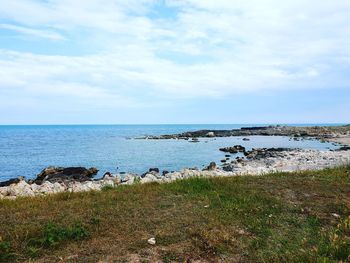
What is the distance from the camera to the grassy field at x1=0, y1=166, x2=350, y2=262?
23.9 ft

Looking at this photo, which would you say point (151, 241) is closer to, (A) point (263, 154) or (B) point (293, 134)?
(A) point (263, 154)

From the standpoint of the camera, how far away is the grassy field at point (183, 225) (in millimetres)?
7277

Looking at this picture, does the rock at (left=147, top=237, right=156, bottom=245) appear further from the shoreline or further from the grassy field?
the shoreline

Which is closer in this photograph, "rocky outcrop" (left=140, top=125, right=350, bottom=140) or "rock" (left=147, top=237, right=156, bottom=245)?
"rock" (left=147, top=237, right=156, bottom=245)

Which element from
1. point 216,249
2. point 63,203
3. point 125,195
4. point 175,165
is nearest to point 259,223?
point 216,249

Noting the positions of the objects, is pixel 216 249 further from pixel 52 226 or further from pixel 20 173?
pixel 20 173

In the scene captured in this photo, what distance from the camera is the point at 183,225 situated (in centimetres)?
890

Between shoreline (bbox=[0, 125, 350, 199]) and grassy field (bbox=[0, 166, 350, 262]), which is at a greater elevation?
grassy field (bbox=[0, 166, 350, 262])

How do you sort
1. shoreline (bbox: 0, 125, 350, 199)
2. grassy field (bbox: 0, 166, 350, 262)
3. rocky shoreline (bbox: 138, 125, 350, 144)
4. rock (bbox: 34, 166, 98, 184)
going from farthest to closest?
1. rocky shoreline (bbox: 138, 125, 350, 144)
2. rock (bbox: 34, 166, 98, 184)
3. shoreline (bbox: 0, 125, 350, 199)
4. grassy field (bbox: 0, 166, 350, 262)

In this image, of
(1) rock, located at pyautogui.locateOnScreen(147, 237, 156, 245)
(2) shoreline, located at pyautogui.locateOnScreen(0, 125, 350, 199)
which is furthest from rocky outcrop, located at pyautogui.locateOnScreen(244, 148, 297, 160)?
(1) rock, located at pyautogui.locateOnScreen(147, 237, 156, 245)

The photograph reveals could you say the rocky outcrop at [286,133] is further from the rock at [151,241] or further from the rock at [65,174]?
the rock at [151,241]

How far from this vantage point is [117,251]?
24.3 ft

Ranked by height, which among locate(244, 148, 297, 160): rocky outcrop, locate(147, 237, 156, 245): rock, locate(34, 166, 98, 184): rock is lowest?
locate(34, 166, 98, 184): rock

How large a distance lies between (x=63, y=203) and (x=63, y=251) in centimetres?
357
